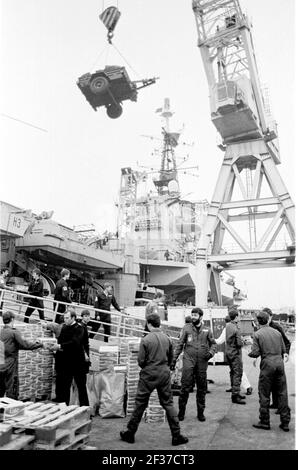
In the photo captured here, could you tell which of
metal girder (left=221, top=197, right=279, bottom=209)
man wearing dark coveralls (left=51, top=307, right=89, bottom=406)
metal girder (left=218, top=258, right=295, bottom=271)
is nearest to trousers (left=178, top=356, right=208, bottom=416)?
man wearing dark coveralls (left=51, top=307, right=89, bottom=406)

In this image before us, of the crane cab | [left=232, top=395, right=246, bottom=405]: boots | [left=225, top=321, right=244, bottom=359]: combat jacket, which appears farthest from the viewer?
the crane cab

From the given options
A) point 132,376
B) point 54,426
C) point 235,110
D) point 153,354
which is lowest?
point 54,426

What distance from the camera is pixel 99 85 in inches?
502

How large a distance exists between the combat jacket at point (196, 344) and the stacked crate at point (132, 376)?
76 centimetres

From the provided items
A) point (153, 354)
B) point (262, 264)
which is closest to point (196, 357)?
point (153, 354)

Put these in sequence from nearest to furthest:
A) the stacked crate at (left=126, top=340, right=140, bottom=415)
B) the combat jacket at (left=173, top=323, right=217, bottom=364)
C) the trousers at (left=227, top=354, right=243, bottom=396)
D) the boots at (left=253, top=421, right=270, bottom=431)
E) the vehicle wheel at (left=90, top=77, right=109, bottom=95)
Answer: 1. the boots at (left=253, top=421, right=270, bottom=431)
2. the combat jacket at (left=173, top=323, right=217, bottom=364)
3. the stacked crate at (left=126, top=340, right=140, bottom=415)
4. the trousers at (left=227, top=354, right=243, bottom=396)
5. the vehicle wheel at (left=90, top=77, right=109, bottom=95)

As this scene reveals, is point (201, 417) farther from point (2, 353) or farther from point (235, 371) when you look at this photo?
point (2, 353)

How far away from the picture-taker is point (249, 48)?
17188mm

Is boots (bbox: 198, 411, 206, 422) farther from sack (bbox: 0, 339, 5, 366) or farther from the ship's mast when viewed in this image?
the ship's mast

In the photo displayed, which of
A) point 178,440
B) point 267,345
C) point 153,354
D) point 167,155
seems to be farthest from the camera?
point 167,155

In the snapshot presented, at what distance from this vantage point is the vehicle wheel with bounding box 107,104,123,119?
13188mm

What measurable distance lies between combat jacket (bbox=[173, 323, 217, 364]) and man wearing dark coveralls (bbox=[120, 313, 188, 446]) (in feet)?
2.90

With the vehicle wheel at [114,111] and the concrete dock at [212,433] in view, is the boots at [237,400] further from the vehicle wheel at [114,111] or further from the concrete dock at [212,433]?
the vehicle wheel at [114,111]

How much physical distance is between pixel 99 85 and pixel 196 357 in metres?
9.56
